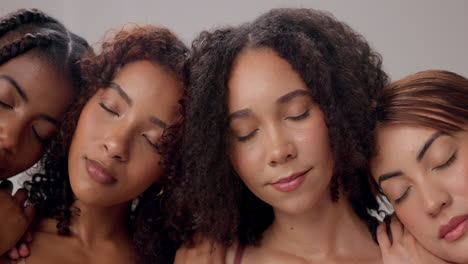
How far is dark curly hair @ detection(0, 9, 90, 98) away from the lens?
5.46 feet

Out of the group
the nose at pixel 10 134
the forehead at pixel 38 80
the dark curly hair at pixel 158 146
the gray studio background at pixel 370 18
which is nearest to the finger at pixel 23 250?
the dark curly hair at pixel 158 146

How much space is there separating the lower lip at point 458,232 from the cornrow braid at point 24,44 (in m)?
1.24

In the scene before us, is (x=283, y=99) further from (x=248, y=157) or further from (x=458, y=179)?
(x=458, y=179)

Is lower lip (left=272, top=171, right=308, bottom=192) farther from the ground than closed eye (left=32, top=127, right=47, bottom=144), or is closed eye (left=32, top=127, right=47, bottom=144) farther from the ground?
lower lip (left=272, top=171, right=308, bottom=192)

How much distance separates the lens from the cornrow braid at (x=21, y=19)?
1709mm

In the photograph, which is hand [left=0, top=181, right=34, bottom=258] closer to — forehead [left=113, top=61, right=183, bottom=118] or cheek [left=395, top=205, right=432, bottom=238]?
forehead [left=113, top=61, right=183, bottom=118]

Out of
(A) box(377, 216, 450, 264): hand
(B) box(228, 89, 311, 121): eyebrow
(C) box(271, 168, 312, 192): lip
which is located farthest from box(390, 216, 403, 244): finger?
(B) box(228, 89, 311, 121): eyebrow

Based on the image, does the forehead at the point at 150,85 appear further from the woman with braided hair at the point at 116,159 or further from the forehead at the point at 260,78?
the forehead at the point at 260,78

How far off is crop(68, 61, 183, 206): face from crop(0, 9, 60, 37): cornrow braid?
1.10 feet

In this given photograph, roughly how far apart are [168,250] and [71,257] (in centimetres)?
31

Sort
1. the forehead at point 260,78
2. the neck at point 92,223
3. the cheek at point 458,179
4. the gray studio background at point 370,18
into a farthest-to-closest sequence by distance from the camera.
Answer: the gray studio background at point 370,18 < the neck at point 92,223 < the forehead at point 260,78 < the cheek at point 458,179

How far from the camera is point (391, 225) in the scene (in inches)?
65.4

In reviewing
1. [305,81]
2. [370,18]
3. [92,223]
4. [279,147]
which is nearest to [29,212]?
[92,223]

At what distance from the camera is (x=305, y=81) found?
1.54 metres
